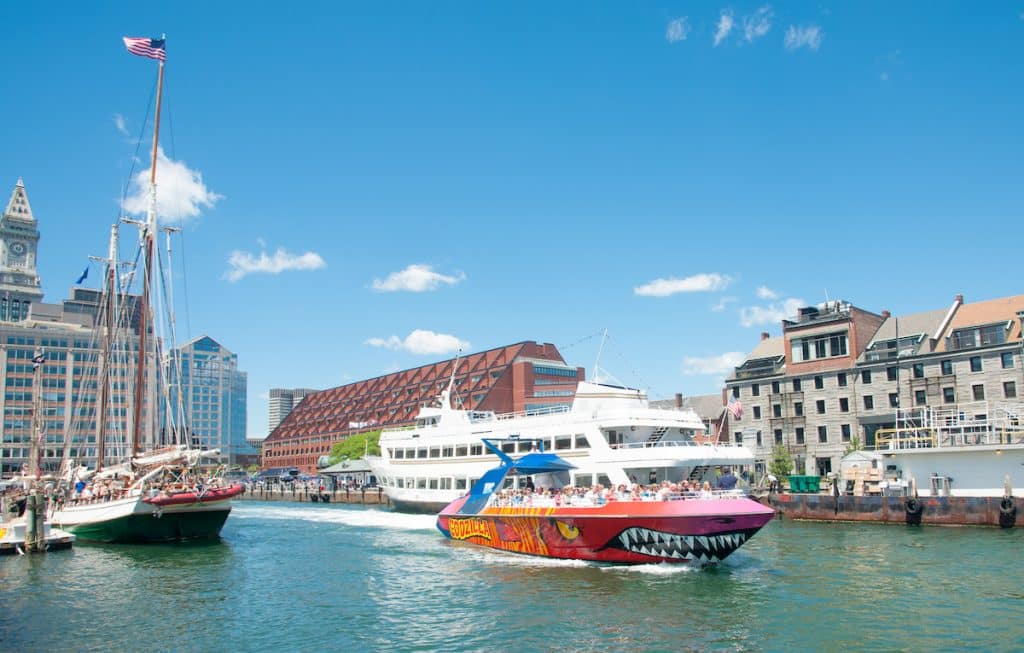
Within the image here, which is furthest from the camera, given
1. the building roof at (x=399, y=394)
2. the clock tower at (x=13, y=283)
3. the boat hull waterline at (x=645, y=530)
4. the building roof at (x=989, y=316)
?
the clock tower at (x=13, y=283)

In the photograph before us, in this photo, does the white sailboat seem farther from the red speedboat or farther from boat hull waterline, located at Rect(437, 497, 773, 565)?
boat hull waterline, located at Rect(437, 497, 773, 565)

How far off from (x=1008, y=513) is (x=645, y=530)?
25206 mm

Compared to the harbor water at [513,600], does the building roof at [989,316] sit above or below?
above

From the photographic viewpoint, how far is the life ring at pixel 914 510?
43656 mm

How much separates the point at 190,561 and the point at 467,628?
1903 centimetres

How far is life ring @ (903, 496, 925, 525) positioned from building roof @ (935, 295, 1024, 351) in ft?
68.6

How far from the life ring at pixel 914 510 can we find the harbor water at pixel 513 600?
6859mm

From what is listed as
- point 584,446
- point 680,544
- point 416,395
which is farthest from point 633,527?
point 416,395

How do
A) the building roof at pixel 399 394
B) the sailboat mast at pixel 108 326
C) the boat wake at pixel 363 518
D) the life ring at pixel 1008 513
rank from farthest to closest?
1. the building roof at pixel 399 394
2. the sailboat mast at pixel 108 326
3. the boat wake at pixel 363 518
4. the life ring at pixel 1008 513

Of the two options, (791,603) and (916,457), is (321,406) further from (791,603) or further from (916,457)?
(791,603)

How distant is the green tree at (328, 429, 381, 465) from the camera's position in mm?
96125

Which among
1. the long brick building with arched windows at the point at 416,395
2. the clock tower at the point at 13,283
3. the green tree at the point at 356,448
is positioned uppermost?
the clock tower at the point at 13,283

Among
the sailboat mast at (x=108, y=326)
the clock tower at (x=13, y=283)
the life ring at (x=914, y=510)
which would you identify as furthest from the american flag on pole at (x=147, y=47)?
the clock tower at (x=13, y=283)

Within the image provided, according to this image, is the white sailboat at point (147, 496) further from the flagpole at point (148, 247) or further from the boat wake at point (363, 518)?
the boat wake at point (363, 518)
